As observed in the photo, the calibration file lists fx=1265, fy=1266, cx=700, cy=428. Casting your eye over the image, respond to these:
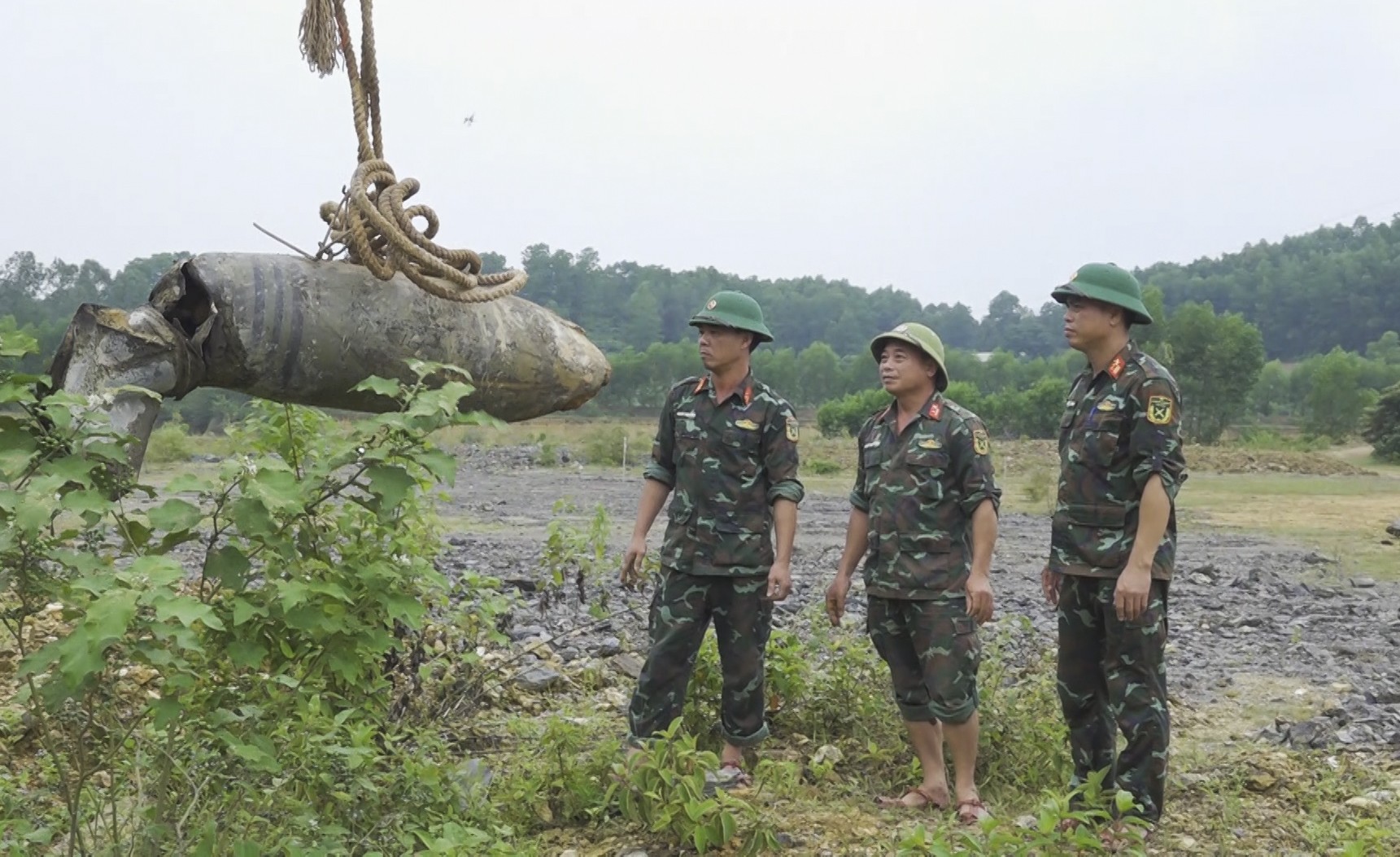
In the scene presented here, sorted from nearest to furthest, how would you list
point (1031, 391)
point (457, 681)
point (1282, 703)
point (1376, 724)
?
point (457, 681), point (1376, 724), point (1282, 703), point (1031, 391)

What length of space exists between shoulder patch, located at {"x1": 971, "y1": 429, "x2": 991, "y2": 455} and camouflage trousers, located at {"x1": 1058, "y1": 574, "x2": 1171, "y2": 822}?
0.49m

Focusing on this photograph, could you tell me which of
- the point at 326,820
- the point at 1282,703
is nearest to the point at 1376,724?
the point at 1282,703

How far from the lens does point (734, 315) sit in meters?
4.38

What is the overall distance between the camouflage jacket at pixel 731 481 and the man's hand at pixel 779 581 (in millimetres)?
73

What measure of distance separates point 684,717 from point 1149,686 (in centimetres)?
169

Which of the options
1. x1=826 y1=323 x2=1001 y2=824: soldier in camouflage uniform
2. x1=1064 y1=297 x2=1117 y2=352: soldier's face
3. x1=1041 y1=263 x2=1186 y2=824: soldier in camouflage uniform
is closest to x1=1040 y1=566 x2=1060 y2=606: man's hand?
x1=1041 y1=263 x2=1186 y2=824: soldier in camouflage uniform

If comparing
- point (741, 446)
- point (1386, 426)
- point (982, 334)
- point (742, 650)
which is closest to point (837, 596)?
point (742, 650)

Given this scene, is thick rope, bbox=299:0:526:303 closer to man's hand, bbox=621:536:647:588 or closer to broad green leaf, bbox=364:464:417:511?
broad green leaf, bbox=364:464:417:511

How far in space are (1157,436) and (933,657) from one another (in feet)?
3.29

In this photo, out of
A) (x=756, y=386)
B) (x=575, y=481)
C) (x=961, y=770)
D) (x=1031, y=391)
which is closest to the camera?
(x=961, y=770)

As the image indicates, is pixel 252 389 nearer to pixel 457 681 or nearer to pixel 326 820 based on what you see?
pixel 326 820

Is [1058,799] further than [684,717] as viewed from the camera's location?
No

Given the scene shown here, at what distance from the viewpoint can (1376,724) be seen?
214 inches

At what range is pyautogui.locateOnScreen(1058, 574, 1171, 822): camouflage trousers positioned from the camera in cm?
378
